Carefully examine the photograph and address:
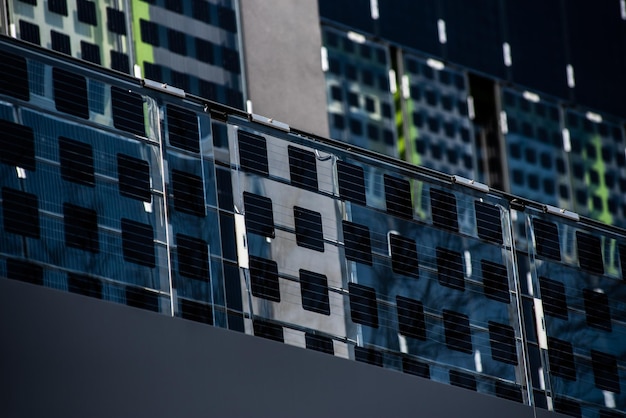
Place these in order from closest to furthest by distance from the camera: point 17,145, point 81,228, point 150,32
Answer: point 17,145 < point 81,228 < point 150,32

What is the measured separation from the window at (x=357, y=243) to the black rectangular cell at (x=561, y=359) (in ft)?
5.42

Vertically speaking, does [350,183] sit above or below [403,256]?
above

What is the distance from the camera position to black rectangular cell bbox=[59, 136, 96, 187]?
27.5 ft

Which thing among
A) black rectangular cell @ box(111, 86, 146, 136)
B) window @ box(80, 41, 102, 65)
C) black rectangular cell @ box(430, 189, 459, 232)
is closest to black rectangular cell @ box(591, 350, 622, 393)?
black rectangular cell @ box(430, 189, 459, 232)

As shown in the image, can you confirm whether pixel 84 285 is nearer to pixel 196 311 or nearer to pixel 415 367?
pixel 196 311

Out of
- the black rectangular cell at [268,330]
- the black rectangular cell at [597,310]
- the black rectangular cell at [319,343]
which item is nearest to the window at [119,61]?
the black rectangular cell at [597,310]

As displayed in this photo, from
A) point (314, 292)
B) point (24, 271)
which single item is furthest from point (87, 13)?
point (24, 271)

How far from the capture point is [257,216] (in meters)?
9.33

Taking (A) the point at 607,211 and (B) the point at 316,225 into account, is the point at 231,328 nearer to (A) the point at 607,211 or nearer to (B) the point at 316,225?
(B) the point at 316,225

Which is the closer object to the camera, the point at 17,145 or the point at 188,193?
the point at 17,145

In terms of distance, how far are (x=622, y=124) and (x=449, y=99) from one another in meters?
7.97

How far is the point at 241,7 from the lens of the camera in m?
42.0

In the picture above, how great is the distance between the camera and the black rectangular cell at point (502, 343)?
1038 cm

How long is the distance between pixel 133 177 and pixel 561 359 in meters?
3.60
